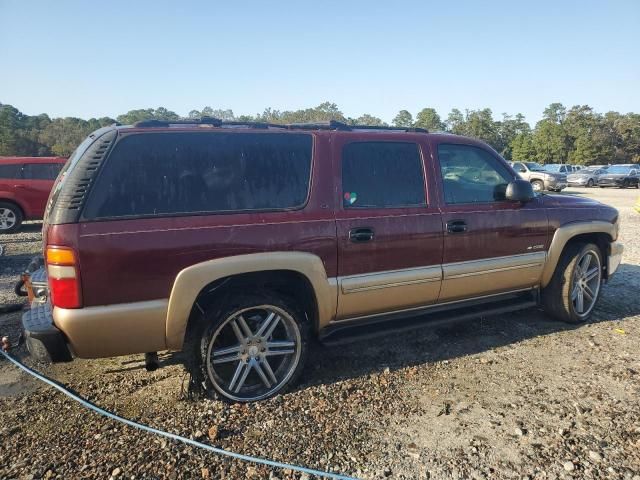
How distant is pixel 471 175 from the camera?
12.8 feet

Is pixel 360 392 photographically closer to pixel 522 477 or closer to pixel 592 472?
pixel 522 477

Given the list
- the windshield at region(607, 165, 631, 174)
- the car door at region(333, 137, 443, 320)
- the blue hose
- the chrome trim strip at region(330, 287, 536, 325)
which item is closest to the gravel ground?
the blue hose

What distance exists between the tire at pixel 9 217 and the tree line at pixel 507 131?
106ft

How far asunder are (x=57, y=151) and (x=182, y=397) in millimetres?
42925

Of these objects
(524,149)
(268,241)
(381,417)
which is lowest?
(381,417)

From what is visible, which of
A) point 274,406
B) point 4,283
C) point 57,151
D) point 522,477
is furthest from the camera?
point 57,151

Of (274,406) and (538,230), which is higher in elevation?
(538,230)

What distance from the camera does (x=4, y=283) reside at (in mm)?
5914

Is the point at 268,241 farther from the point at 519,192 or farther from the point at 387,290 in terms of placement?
the point at 519,192

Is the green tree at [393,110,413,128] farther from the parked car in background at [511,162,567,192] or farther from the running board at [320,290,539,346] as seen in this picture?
the running board at [320,290,539,346]

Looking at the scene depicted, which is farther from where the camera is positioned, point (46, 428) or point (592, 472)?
point (46, 428)

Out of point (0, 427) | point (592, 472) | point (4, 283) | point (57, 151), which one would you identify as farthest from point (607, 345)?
point (57, 151)

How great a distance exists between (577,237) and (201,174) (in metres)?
3.76

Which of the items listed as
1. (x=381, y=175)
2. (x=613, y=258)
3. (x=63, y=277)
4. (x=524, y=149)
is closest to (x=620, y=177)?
(x=613, y=258)
